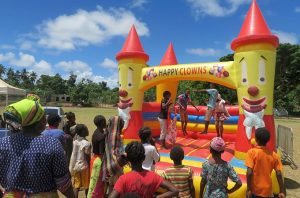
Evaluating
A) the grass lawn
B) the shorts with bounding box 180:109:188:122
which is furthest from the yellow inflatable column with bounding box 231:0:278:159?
the grass lawn

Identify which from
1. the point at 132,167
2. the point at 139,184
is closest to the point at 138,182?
the point at 139,184

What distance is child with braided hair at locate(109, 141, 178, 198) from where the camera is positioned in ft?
7.67

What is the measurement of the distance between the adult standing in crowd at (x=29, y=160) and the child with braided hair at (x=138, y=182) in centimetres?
41

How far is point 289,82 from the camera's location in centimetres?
4003

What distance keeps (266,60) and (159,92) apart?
4799 millimetres

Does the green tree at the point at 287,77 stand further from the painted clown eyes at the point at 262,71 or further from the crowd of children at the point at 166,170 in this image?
the crowd of children at the point at 166,170

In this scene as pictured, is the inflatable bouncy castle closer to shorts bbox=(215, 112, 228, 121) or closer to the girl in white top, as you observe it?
shorts bbox=(215, 112, 228, 121)

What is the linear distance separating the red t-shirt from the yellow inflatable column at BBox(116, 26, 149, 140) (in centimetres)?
536

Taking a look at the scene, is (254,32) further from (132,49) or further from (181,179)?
(181,179)

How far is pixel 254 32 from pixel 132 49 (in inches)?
126

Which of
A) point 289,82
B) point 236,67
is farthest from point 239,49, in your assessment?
point 289,82

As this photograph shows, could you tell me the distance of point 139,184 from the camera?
2.36 meters

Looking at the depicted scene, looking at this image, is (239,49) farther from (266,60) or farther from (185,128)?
(185,128)

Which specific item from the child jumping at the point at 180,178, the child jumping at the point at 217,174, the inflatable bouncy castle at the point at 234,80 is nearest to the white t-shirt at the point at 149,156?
the child jumping at the point at 180,178
